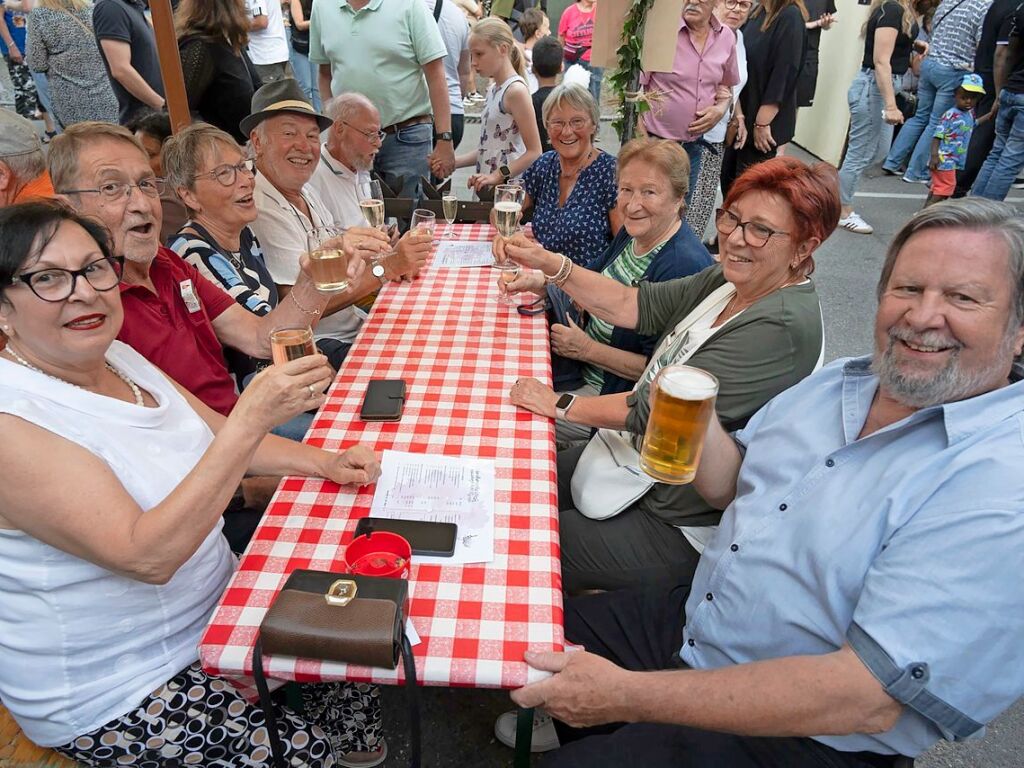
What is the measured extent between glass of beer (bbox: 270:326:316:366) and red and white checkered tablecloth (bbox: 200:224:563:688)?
1.12ft

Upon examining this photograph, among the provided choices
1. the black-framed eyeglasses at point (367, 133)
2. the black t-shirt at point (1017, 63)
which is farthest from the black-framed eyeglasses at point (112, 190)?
the black t-shirt at point (1017, 63)

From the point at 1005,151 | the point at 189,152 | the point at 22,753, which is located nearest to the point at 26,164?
the point at 189,152

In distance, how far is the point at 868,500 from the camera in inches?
47.7

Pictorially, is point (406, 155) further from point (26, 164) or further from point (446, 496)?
point (446, 496)

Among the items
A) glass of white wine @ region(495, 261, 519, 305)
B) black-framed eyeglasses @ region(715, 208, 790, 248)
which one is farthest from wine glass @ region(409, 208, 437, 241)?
black-framed eyeglasses @ region(715, 208, 790, 248)

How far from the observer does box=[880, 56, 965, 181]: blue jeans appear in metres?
6.11

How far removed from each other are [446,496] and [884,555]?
2.94ft

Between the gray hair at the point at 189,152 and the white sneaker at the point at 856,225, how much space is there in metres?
5.47

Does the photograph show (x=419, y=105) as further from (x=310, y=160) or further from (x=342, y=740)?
(x=342, y=740)

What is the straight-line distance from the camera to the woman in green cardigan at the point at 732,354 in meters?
1.70

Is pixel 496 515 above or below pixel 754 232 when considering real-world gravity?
below

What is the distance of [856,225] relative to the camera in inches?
231

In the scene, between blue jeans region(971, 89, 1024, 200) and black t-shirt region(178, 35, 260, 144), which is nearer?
black t-shirt region(178, 35, 260, 144)

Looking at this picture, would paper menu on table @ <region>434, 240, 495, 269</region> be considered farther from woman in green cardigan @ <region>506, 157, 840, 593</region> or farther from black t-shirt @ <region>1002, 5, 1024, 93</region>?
black t-shirt @ <region>1002, 5, 1024, 93</region>
